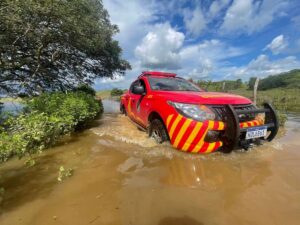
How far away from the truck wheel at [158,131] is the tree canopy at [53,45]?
6.21m

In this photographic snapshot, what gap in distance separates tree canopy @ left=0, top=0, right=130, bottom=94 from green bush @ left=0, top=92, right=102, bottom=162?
366 centimetres

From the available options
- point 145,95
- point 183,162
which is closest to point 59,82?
point 145,95

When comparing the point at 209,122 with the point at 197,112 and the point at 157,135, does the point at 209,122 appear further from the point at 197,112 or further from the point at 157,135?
the point at 157,135

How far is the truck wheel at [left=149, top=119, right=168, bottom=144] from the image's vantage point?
4051 mm

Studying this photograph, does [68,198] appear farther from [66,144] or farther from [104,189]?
[66,144]

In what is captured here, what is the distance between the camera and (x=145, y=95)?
4.91 m

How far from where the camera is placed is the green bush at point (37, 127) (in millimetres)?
2965

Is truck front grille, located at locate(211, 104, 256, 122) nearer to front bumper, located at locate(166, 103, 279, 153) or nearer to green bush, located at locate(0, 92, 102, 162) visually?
front bumper, located at locate(166, 103, 279, 153)

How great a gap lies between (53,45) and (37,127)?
27.9 feet

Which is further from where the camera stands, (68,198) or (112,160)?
(112,160)

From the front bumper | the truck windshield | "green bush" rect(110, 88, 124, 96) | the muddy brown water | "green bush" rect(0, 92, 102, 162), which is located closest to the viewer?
the muddy brown water

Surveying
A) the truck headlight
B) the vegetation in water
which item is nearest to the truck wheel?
the truck headlight

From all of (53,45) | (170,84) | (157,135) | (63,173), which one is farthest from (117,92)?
(63,173)

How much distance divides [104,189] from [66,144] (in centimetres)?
255
